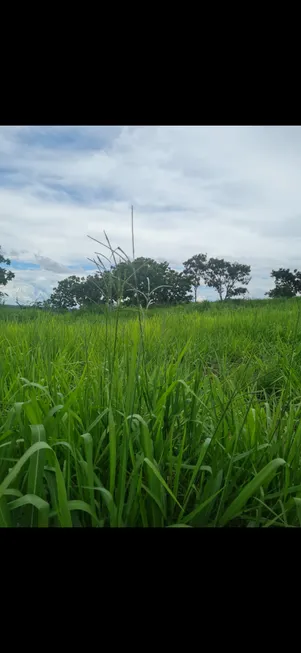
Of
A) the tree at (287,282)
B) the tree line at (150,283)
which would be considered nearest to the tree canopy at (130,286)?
the tree line at (150,283)

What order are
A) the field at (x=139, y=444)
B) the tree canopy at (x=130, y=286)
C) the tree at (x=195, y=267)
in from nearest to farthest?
the field at (x=139, y=444) → the tree canopy at (x=130, y=286) → the tree at (x=195, y=267)

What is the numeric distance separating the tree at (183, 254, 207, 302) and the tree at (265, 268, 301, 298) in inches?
7.9

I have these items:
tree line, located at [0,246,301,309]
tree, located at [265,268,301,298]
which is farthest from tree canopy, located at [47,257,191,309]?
tree, located at [265,268,301,298]

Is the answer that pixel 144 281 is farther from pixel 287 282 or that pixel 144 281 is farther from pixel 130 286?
pixel 287 282

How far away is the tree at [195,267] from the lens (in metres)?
1.17

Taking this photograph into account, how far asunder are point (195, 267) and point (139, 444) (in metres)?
0.53

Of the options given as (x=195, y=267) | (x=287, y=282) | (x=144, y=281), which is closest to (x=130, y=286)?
(x=144, y=281)

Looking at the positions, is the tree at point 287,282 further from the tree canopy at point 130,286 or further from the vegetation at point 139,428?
the tree canopy at point 130,286

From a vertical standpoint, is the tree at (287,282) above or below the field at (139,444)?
above

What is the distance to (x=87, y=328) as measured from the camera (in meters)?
1.25

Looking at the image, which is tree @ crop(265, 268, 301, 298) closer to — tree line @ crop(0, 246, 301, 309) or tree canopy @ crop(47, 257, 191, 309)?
tree line @ crop(0, 246, 301, 309)
